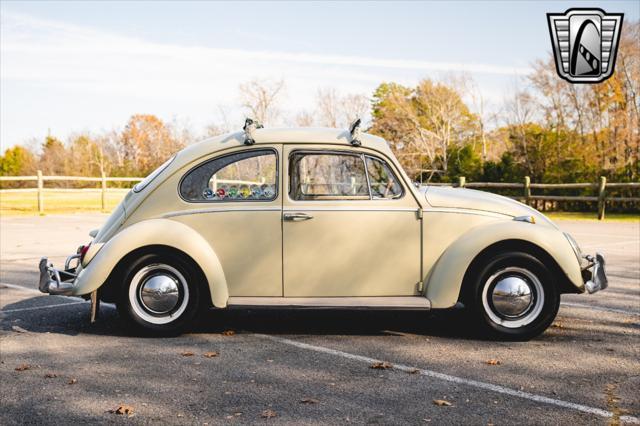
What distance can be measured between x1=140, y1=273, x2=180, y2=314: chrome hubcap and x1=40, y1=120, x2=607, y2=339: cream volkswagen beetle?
1 centimetres

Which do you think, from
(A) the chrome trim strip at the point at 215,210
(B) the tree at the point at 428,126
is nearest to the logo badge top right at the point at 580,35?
(A) the chrome trim strip at the point at 215,210

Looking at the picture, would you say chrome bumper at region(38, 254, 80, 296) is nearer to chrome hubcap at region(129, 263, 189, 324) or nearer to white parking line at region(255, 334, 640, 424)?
chrome hubcap at region(129, 263, 189, 324)

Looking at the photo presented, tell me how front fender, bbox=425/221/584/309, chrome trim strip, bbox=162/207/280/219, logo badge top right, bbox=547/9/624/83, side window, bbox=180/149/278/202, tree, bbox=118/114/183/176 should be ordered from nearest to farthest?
front fender, bbox=425/221/584/309 → chrome trim strip, bbox=162/207/280/219 → side window, bbox=180/149/278/202 → logo badge top right, bbox=547/9/624/83 → tree, bbox=118/114/183/176

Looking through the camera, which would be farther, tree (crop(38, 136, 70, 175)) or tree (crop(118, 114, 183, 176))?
tree (crop(118, 114, 183, 176))

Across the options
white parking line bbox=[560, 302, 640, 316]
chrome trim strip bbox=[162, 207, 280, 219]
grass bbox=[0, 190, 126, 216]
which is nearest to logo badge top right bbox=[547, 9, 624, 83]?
white parking line bbox=[560, 302, 640, 316]

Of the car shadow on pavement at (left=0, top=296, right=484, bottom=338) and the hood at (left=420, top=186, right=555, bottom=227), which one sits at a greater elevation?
the hood at (left=420, top=186, right=555, bottom=227)

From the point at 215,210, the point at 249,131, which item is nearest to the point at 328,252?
the point at 215,210

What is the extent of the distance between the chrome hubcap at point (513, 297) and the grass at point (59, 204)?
26232mm

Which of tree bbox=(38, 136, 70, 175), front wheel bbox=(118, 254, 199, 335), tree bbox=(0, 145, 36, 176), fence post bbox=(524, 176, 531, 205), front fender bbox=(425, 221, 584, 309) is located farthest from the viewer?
tree bbox=(0, 145, 36, 176)

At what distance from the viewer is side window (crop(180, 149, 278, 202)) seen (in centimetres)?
631

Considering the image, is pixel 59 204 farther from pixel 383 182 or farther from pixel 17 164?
pixel 17 164

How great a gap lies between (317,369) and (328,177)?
1.89 meters

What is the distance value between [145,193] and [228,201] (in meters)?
0.78

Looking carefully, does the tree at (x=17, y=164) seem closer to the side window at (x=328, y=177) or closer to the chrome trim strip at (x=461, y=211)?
the side window at (x=328, y=177)
